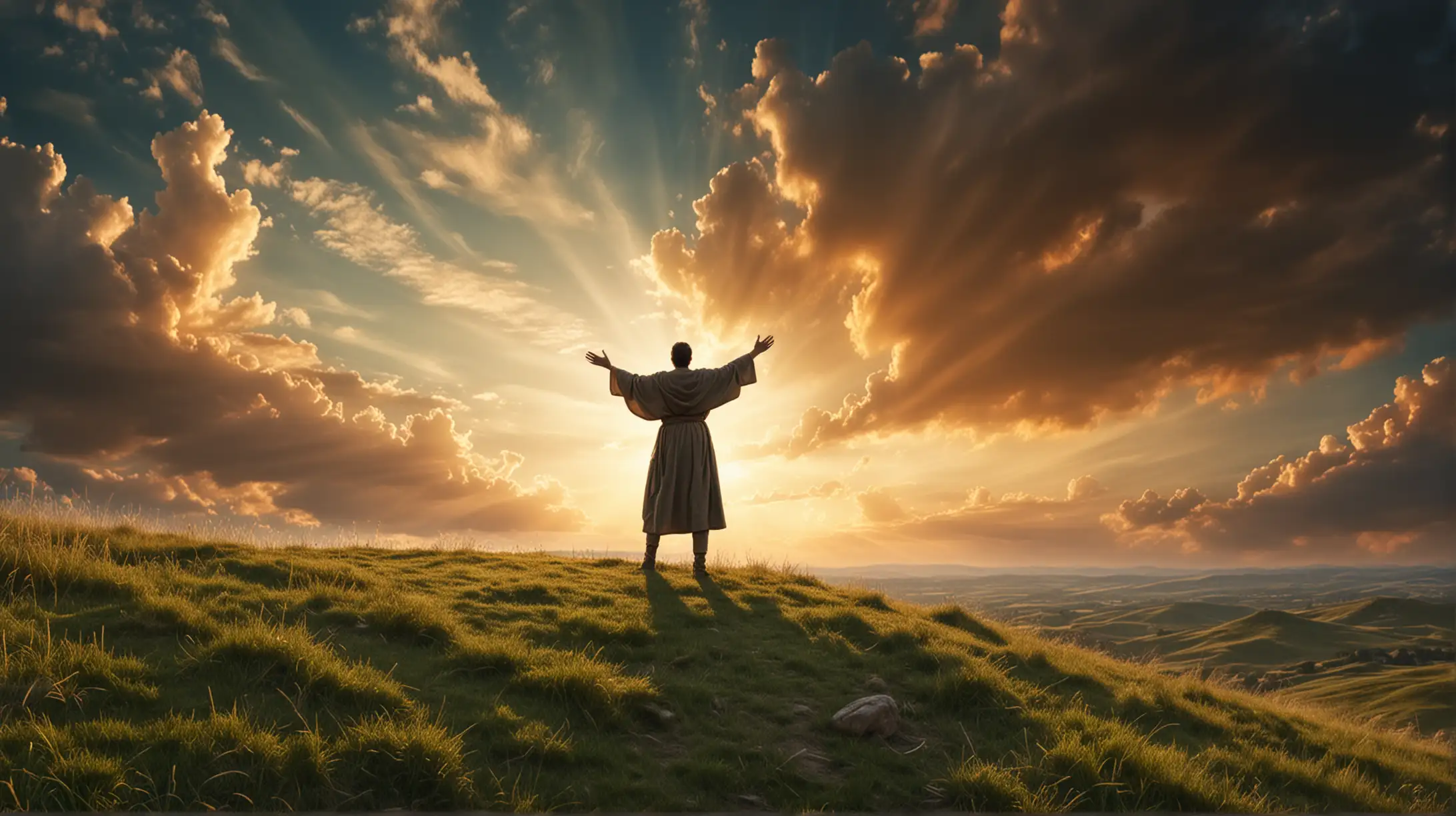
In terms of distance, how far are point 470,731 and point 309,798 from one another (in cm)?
144

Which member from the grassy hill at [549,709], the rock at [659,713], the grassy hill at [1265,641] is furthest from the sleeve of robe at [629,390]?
the grassy hill at [1265,641]

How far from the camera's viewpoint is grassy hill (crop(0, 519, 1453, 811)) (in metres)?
5.31

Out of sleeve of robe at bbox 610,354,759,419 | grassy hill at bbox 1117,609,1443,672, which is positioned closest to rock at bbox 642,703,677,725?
sleeve of robe at bbox 610,354,759,419

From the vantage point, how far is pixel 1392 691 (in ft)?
276

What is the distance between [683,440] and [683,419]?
52 centimetres

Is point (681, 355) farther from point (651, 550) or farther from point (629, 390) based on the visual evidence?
point (651, 550)

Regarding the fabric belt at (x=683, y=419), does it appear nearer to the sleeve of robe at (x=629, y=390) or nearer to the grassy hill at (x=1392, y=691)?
the sleeve of robe at (x=629, y=390)

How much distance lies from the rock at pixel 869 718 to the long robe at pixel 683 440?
7.95 m

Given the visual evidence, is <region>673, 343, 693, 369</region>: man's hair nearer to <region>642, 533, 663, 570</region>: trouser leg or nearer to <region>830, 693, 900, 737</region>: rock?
<region>642, 533, 663, 570</region>: trouser leg

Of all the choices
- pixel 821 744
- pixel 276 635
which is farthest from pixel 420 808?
pixel 821 744

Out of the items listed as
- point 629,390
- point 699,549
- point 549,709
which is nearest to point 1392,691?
point 699,549

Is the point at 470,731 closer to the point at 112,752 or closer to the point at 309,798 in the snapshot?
the point at 309,798

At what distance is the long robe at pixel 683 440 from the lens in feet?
51.6

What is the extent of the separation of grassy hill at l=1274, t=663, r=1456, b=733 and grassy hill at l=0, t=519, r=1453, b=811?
65.8 meters
